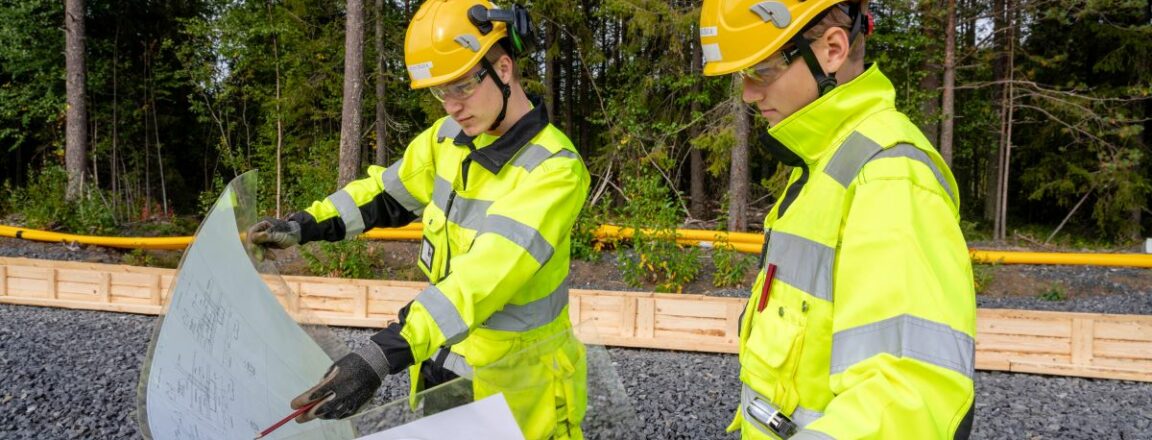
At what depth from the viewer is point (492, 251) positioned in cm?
188

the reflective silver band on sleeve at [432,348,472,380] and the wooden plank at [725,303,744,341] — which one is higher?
the reflective silver band on sleeve at [432,348,472,380]

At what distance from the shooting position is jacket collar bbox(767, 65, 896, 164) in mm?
1444

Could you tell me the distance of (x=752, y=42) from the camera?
1.48 meters

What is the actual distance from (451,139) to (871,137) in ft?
4.95

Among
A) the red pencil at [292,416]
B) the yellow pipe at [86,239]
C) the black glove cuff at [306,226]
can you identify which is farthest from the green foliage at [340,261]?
the red pencil at [292,416]

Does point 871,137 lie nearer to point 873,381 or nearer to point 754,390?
point 873,381

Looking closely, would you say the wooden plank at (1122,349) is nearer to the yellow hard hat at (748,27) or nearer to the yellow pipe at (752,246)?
the yellow pipe at (752,246)

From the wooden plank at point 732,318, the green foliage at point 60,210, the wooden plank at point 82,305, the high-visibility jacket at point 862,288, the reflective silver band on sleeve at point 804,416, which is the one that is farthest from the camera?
the green foliage at point 60,210

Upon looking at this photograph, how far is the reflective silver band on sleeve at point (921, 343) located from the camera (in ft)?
3.59

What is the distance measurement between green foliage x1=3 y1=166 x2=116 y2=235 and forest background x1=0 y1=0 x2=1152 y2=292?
43 millimetres

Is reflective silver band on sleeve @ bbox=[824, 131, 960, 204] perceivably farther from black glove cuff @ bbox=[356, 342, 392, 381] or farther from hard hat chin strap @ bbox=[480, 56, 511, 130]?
hard hat chin strap @ bbox=[480, 56, 511, 130]

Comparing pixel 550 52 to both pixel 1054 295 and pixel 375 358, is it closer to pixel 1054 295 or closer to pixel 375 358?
pixel 1054 295

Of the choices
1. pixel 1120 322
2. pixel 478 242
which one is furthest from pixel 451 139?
pixel 1120 322

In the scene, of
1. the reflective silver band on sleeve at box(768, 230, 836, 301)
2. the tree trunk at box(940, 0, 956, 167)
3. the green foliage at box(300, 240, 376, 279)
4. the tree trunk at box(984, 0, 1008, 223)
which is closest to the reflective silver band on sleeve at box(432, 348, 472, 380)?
the reflective silver band on sleeve at box(768, 230, 836, 301)
